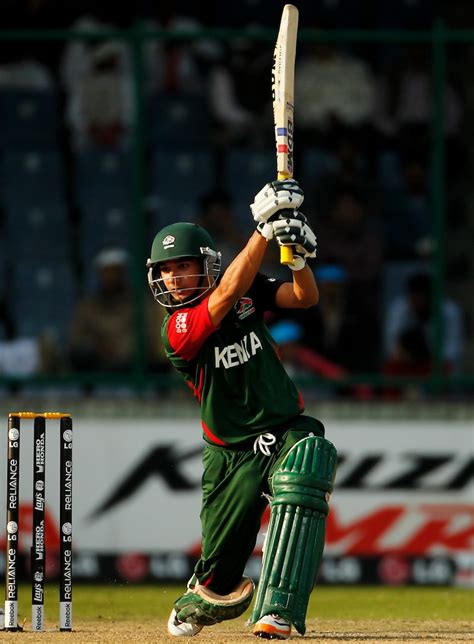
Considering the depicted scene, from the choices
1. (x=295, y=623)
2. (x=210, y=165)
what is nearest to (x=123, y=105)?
(x=210, y=165)

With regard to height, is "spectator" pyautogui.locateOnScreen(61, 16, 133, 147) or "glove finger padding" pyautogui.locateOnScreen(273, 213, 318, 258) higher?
"spectator" pyautogui.locateOnScreen(61, 16, 133, 147)

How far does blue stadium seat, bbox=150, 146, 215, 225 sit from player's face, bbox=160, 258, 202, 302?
15.5 feet

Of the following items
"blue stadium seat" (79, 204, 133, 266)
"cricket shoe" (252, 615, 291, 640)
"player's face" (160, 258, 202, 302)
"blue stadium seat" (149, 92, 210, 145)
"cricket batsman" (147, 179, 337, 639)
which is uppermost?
"blue stadium seat" (149, 92, 210, 145)

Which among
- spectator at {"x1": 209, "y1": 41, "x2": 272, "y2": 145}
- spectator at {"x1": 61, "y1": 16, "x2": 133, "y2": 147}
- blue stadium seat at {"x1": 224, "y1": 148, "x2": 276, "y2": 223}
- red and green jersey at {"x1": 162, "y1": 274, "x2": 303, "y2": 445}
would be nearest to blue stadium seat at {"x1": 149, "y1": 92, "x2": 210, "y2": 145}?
spectator at {"x1": 209, "y1": 41, "x2": 272, "y2": 145}

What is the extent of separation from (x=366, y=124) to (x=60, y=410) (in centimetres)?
345

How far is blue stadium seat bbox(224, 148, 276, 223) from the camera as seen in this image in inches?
454

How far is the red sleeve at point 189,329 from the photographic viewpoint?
6.22 metres

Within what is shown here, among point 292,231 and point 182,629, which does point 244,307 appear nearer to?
point 292,231

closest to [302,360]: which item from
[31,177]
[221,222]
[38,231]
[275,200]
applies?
[221,222]

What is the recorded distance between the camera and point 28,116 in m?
11.9

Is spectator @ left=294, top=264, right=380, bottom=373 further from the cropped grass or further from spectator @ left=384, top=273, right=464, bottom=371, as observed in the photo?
the cropped grass

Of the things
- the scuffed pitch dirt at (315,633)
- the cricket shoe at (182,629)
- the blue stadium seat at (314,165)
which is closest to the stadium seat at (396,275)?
the blue stadium seat at (314,165)

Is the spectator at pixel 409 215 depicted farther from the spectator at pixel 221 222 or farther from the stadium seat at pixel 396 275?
the spectator at pixel 221 222

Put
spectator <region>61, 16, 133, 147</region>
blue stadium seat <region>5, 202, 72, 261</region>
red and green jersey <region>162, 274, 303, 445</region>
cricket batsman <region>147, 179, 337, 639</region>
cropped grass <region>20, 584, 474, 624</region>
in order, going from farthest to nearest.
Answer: spectator <region>61, 16, 133, 147</region> < blue stadium seat <region>5, 202, 72, 261</region> < cropped grass <region>20, 584, 474, 624</region> < red and green jersey <region>162, 274, 303, 445</region> < cricket batsman <region>147, 179, 337, 639</region>
